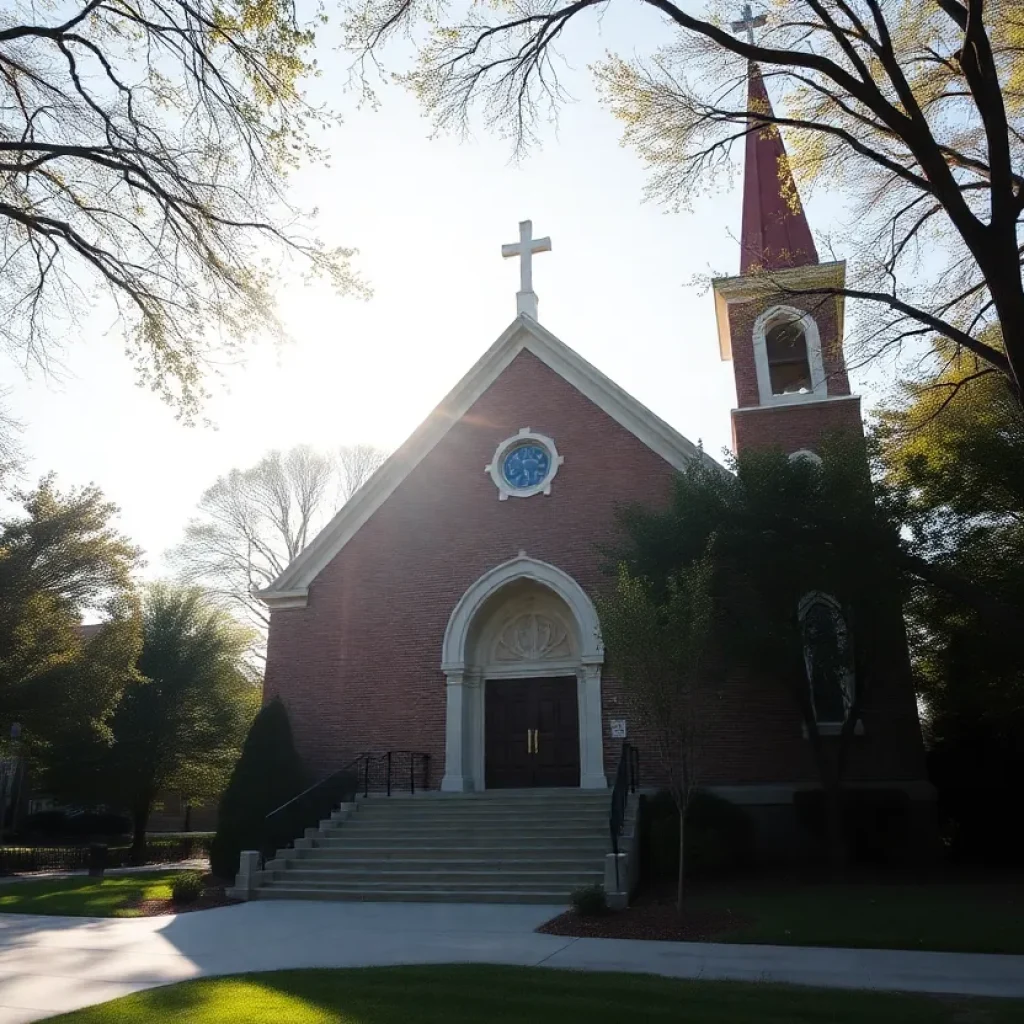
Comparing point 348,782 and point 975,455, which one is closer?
point 975,455

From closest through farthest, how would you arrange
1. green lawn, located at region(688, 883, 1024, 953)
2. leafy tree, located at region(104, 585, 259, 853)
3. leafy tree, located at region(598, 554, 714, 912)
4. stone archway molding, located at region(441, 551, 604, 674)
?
green lawn, located at region(688, 883, 1024, 953), leafy tree, located at region(598, 554, 714, 912), stone archway molding, located at region(441, 551, 604, 674), leafy tree, located at region(104, 585, 259, 853)

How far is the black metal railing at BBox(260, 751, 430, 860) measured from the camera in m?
14.6

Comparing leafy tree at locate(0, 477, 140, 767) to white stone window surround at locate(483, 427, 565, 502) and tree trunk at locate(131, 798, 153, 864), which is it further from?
white stone window surround at locate(483, 427, 565, 502)

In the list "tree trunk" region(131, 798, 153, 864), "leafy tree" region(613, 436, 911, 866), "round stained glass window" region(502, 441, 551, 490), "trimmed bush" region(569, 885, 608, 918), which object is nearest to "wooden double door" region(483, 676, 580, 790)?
"round stained glass window" region(502, 441, 551, 490)

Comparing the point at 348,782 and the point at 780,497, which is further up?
the point at 780,497

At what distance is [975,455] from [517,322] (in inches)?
363

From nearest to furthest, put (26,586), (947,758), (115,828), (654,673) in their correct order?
(654,673), (947,758), (26,586), (115,828)

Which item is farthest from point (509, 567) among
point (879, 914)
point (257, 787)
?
point (879, 914)

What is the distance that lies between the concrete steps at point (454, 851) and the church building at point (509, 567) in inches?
51.0

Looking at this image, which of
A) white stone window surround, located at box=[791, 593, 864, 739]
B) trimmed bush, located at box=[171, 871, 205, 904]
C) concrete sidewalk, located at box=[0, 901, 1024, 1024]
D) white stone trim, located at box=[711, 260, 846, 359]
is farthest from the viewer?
white stone window surround, located at box=[791, 593, 864, 739]

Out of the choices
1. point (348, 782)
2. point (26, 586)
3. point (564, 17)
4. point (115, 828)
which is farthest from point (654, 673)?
point (115, 828)

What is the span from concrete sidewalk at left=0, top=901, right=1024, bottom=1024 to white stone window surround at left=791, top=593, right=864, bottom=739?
6.02m

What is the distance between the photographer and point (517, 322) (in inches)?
741

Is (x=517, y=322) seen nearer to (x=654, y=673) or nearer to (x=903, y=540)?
(x=903, y=540)
